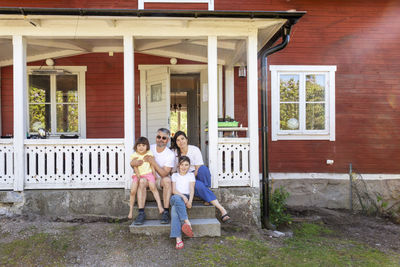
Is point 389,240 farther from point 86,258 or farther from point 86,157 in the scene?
point 86,157

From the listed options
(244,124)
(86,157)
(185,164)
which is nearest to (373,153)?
(244,124)

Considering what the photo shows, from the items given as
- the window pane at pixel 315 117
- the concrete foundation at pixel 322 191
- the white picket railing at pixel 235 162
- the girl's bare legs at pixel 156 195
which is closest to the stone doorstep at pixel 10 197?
the girl's bare legs at pixel 156 195

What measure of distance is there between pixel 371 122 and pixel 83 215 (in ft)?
20.2

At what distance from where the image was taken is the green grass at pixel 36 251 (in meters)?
3.29

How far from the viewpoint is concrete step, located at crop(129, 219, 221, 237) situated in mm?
3812

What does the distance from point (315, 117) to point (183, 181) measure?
3871 millimetres

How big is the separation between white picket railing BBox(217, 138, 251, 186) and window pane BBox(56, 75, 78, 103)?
12.5ft

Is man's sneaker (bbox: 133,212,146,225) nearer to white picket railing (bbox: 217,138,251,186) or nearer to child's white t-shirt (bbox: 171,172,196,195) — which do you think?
child's white t-shirt (bbox: 171,172,196,195)

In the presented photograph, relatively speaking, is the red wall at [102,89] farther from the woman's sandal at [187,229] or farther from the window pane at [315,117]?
the woman's sandal at [187,229]

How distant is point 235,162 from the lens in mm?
4562

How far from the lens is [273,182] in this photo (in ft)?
20.7

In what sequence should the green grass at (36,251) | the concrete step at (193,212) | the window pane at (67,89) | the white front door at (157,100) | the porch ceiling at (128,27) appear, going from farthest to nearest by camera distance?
the window pane at (67,89) < the white front door at (157,100) < the porch ceiling at (128,27) < the concrete step at (193,212) < the green grass at (36,251)

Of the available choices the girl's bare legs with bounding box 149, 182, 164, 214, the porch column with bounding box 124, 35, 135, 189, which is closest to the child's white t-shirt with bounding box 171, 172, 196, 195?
the girl's bare legs with bounding box 149, 182, 164, 214

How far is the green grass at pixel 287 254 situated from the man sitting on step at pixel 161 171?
778 millimetres
